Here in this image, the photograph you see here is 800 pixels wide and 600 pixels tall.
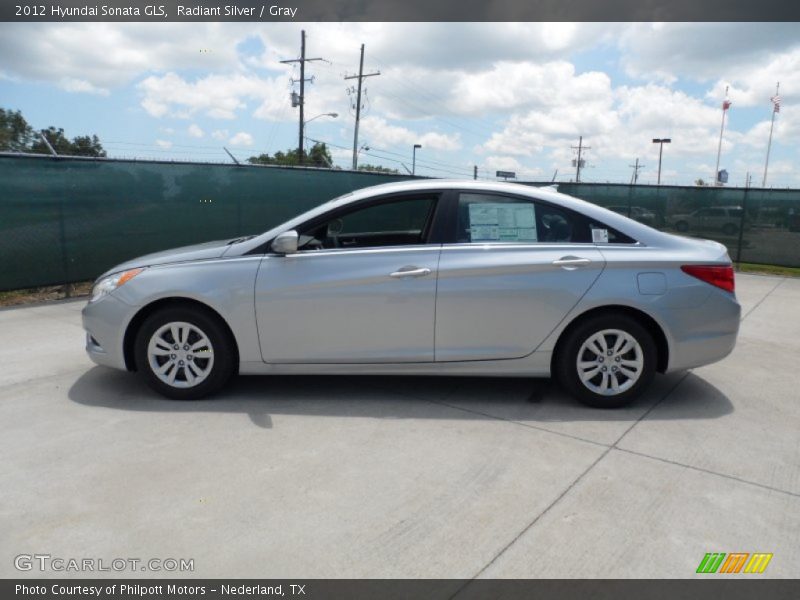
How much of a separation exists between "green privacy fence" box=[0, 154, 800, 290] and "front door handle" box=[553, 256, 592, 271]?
22.1 feet

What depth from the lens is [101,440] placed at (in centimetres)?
383

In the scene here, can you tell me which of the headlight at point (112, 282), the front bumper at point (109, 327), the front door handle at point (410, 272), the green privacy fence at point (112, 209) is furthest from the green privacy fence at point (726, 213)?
the front bumper at point (109, 327)

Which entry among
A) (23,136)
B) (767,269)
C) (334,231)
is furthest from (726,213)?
(23,136)

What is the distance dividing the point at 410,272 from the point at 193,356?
65.3 inches

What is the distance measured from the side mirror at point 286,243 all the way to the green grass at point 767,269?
11.7 meters

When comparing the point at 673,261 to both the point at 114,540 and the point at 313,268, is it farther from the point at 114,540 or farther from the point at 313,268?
the point at 114,540

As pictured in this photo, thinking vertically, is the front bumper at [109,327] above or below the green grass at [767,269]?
above

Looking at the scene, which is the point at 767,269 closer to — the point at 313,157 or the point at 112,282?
the point at 112,282

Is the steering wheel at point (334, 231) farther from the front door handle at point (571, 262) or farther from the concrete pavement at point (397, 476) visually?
the front door handle at point (571, 262)

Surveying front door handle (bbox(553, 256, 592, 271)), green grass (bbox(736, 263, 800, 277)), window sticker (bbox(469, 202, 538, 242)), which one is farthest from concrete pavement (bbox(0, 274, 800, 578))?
green grass (bbox(736, 263, 800, 277))

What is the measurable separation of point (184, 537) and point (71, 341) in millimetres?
4116

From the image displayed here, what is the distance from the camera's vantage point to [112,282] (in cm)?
456
